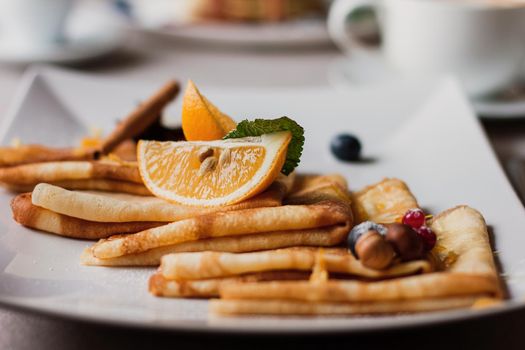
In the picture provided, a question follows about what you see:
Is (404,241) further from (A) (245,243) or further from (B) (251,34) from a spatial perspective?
(B) (251,34)

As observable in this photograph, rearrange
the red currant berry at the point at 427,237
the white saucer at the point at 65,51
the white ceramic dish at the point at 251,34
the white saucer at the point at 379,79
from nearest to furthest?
the red currant berry at the point at 427,237 → the white saucer at the point at 379,79 → the white saucer at the point at 65,51 → the white ceramic dish at the point at 251,34

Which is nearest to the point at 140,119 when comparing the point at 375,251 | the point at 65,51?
the point at 375,251

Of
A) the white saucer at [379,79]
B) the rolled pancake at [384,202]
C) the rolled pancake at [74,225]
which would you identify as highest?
the white saucer at [379,79]

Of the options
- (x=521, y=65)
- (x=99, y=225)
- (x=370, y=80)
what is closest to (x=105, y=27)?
(x=370, y=80)

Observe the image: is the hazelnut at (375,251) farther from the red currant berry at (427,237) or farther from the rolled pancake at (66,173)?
the rolled pancake at (66,173)

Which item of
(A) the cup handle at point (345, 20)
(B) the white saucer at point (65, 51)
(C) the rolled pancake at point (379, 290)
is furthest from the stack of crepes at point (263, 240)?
(B) the white saucer at point (65, 51)

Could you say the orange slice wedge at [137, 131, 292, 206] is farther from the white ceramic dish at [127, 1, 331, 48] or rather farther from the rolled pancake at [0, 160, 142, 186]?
the white ceramic dish at [127, 1, 331, 48]

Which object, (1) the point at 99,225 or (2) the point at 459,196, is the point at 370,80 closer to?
(2) the point at 459,196
